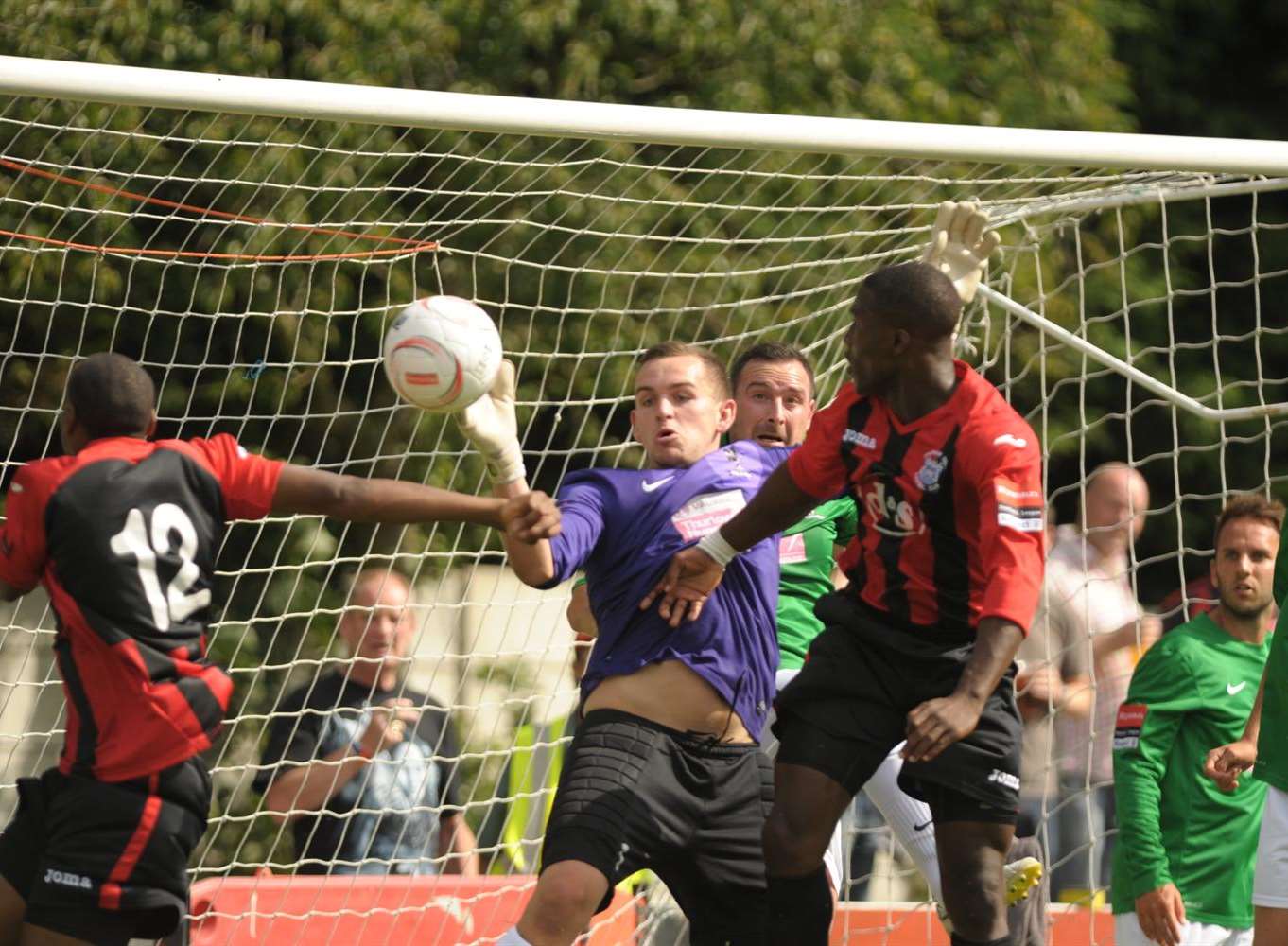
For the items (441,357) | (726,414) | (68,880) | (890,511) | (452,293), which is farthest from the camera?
(452,293)

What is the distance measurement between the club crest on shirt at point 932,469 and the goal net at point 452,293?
161 cm

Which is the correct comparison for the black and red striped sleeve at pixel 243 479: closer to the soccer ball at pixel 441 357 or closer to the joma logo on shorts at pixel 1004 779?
the soccer ball at pixel 441 357

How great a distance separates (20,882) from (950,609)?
224 centimetres

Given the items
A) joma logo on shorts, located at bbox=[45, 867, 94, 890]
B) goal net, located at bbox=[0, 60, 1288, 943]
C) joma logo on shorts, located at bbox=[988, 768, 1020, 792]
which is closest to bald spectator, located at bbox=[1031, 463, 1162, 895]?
goal net, located at bbox=[0, 60, 1288, 943]

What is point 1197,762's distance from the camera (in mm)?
6051

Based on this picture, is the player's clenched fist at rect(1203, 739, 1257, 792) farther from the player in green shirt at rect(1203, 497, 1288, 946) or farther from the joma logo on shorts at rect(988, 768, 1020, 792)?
the joma logo on shorts at rect(988, 768, 1020, 792)

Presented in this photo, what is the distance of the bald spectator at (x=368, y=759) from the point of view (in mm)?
6730

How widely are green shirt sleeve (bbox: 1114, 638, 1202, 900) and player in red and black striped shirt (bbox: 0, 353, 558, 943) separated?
238 centimetres

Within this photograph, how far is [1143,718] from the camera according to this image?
19.7 feet

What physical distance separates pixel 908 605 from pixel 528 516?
957 millimetres

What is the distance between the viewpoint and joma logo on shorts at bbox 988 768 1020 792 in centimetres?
466

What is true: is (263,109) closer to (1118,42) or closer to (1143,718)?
(1143,718)

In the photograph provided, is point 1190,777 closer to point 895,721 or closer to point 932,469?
point 895,721

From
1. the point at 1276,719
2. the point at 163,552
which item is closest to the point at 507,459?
the point at 163,552
